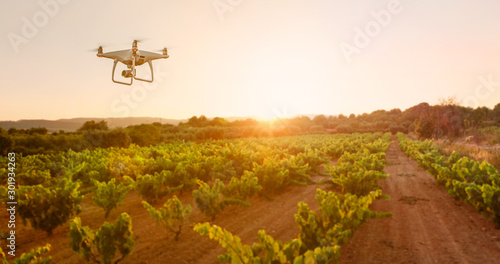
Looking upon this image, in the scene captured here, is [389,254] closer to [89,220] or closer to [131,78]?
[89,220]

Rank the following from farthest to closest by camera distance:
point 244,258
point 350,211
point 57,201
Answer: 1. point 57,201
2. point 350,211
3. point 244,258

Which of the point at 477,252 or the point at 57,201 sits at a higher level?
the point at 57,201

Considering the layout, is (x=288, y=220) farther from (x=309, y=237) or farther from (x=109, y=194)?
(x=109, y=194)

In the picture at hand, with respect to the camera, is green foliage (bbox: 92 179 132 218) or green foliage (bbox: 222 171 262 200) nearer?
green foliage (bbox: 92 179 132 218)

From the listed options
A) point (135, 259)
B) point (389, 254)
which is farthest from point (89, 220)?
point (389, 254)

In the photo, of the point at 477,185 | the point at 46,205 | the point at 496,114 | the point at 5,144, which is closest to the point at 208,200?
the point at 46,205

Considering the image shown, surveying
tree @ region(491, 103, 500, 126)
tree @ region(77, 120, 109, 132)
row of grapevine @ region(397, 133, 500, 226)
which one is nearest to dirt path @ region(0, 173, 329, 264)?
row of grapevine @ region(397, 133, 500, 226)

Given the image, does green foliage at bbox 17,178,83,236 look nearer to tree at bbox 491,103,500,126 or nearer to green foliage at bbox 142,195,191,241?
green foliage at bbox 142,195,191,241
